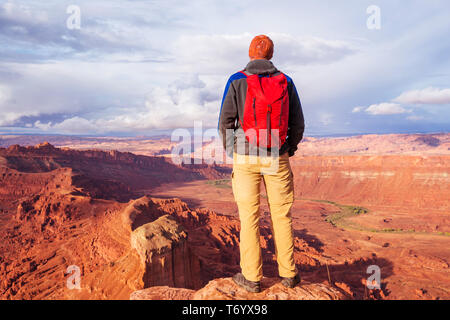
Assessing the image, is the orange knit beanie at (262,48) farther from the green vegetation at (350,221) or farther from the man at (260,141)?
the green vegetation at (350,221)

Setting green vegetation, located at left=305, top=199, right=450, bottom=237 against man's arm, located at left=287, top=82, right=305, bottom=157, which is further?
green vegetation, located at left=305, top=199, right=450, bottom=237

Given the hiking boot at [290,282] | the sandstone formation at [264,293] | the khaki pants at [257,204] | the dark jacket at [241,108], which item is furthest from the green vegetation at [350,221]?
the dark jacket at [241,108]

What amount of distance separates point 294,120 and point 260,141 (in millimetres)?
620

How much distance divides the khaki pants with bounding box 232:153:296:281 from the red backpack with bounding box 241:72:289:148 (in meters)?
0.28

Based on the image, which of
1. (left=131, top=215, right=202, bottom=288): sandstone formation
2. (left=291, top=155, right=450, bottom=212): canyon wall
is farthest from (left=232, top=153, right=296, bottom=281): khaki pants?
(left=291, top=155, right=450, bottom=212): canyon wall

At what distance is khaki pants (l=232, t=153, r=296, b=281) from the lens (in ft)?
10.4

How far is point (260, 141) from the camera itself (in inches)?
117

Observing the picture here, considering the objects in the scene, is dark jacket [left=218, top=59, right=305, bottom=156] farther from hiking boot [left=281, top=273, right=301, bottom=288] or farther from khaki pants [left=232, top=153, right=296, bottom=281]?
hiking boot [left=281, top=273, right=301, bottom=288]

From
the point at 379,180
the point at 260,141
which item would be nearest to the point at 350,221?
the point at 379,180

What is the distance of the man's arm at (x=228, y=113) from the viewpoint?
10.00ft

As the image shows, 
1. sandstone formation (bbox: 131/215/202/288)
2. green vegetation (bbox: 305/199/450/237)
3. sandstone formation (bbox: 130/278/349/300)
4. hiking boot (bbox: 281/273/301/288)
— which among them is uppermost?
hiking boot (bbox: 281/273/301/288)

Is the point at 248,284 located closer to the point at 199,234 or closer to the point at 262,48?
the point at 262,48

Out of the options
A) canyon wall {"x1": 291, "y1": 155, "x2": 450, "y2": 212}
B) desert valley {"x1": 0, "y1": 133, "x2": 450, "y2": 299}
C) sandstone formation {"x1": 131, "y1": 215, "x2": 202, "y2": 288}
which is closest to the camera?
sandstone formation {"x1": 131, "y1": 215, "x2": 202, "y2": 288}
